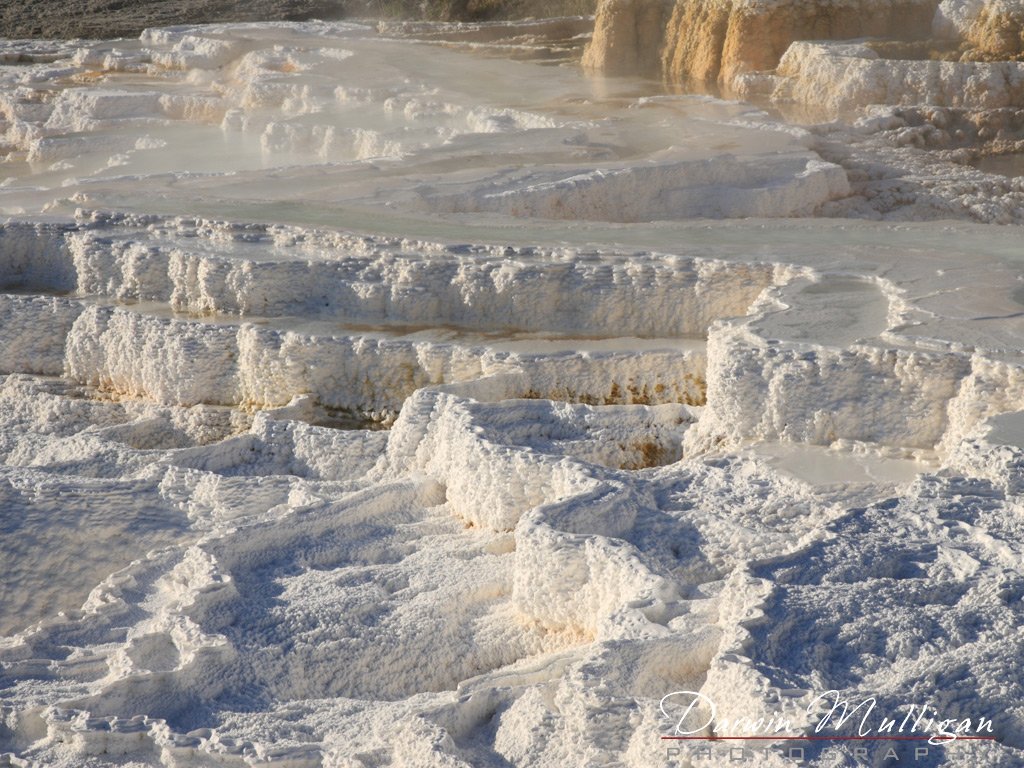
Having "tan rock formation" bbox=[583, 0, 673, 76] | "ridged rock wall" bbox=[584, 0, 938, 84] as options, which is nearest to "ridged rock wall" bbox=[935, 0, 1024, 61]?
"ridged rock wall" bbox=[584, 0, 938, 84]

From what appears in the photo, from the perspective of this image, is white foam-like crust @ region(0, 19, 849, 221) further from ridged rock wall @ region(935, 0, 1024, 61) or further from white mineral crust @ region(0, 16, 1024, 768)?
ridged rock wall @ region(935, 0, 1024, 61)

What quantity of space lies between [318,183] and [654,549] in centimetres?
516

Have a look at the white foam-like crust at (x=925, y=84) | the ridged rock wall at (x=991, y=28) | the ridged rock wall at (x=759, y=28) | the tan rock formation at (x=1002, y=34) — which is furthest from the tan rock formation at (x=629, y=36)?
the tan rock formation at (x=1002, y=34)

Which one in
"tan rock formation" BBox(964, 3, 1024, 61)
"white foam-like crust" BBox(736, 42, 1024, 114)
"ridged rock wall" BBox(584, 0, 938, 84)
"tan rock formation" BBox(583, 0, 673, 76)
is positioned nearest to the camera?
"white foam-like crust" BBox(736, 42, 1024, 114)

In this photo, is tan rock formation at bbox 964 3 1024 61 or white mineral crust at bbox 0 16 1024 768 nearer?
white mineral crust at bbox 0 16 1024 768

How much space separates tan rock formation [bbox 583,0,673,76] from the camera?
592 inches

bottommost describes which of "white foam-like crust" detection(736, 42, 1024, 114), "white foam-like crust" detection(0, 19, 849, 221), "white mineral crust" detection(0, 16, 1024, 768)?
"white mineral crust" detection(0, 16, 1024, 768)

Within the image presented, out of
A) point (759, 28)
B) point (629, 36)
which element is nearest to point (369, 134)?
point (759, 28)

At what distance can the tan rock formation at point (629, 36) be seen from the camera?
592 inches

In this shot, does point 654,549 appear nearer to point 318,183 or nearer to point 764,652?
point 764,652

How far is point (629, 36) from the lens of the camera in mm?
15133

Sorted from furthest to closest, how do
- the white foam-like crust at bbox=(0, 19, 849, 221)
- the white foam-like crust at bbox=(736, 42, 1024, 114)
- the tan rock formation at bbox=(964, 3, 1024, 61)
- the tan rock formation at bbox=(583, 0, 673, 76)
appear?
the tan rock formation at bbox=(583, 0, 673, 76)
the tan rock formation at bbox=(964, 3, 1024, 61)
the white foam-like crust at bbox=(736, 42, 1024, 114)
the white foam-like crust at bbox=(0, 19, 849, 221)

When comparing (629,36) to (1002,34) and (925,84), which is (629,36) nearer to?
(925,84)

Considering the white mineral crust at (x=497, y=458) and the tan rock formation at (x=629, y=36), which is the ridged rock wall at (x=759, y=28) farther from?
the white mineral crust at (x=497, y=458)
